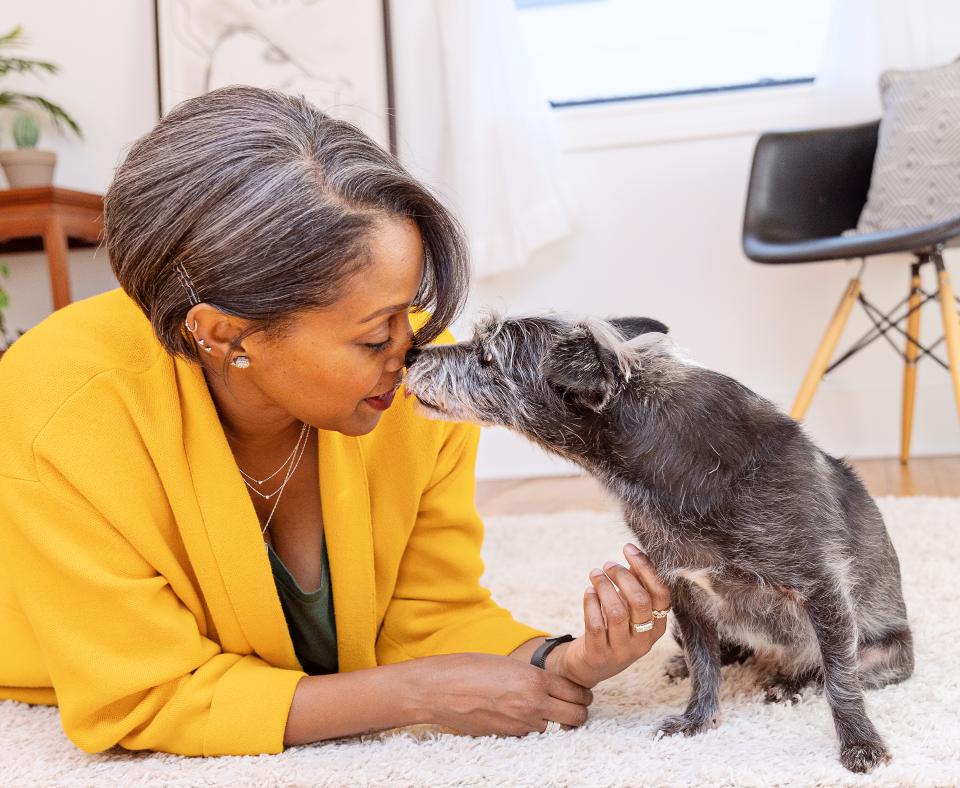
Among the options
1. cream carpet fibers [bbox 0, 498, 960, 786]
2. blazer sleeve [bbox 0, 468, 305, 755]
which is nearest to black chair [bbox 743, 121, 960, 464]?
cream carpet fibers [bbox 0, 498, 960, 786]

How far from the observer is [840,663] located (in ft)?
4.07

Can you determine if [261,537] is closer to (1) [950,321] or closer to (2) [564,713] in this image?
(2) [564,713]

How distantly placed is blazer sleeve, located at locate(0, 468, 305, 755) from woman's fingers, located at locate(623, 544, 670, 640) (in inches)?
18.4

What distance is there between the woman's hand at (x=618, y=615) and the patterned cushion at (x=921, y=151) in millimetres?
2178

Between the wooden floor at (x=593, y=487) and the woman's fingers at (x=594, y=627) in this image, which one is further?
the wooden floor at (x=593, y=487)

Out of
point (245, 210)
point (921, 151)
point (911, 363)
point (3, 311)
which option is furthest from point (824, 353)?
point (3, 311)

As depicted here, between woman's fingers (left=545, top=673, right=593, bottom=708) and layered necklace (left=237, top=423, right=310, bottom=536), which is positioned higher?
layered necklace (left=237, top=423, right=310, bottom=536)

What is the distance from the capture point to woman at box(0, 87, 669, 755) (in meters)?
1.21

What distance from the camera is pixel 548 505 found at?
3186 millimetres

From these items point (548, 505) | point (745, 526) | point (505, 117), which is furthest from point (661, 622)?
point (505, 117)

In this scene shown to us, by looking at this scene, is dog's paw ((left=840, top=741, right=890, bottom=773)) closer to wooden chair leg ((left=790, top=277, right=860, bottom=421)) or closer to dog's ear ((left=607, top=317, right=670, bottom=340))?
dog's ear ((left=607, top=317, right=670, bottom=340))

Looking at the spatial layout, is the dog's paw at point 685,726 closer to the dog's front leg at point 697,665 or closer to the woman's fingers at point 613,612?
the dog's front leg at point 697,665

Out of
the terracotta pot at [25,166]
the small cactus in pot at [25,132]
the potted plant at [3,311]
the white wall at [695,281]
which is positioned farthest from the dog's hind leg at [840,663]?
the small cactus in pot at [25,132]

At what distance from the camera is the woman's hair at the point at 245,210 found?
119 centimetres
